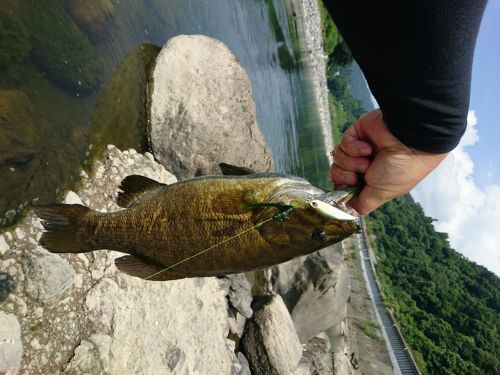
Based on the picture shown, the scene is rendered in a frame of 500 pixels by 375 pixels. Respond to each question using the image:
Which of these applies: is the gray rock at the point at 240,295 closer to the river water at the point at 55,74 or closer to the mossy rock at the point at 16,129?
the river water at the point at 55,74

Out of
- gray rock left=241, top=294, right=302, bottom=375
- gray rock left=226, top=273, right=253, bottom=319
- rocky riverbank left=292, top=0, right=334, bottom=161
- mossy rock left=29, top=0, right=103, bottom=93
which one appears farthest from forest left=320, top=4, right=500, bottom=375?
mossy rock left=29, top=0, right=103, bottom=93

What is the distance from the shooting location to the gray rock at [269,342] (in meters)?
8.70

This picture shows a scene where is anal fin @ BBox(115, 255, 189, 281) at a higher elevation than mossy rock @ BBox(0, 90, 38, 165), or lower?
lower

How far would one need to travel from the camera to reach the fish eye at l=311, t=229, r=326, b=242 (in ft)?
9.46

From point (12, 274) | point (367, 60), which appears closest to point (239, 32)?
point (12, 274)

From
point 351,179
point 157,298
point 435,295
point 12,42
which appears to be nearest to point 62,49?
point 12,42

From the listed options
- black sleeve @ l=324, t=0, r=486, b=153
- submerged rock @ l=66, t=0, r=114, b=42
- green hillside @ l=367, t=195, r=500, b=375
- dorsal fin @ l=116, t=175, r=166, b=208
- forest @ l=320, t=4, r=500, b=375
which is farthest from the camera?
forest @ l=320, t=4, r=500, b=375

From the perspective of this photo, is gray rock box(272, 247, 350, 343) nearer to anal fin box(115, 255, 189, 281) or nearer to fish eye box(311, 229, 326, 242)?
anal fin box(115, 255, 189, 281)

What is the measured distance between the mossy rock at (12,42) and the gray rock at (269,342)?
6537 millimetres

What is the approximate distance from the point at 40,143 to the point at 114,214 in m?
2.50

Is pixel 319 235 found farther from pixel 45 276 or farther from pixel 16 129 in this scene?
pixel 16 129

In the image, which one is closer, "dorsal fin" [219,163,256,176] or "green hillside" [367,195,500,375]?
"dorsal fin" [219,163,256,176]

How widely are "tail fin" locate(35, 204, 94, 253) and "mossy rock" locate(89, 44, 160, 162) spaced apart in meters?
2.91

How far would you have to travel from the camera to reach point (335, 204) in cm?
291
